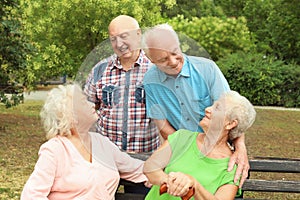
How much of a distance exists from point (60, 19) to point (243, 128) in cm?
1010

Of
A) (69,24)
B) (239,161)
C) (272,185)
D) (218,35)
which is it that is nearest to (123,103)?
(239,161)

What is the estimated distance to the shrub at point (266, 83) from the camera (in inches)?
796

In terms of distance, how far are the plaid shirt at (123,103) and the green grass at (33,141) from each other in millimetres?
3693

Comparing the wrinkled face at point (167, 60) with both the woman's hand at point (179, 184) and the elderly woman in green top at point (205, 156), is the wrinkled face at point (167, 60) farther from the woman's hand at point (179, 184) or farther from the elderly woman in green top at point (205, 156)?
the woman's hand at point (179, 184)

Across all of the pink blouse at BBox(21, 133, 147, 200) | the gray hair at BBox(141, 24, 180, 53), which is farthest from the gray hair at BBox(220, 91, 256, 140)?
the pink blouse at BBox(21, 133, 147, 200)

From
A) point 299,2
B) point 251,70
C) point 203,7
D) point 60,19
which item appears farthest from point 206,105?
point 203,7

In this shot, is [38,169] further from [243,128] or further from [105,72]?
[243,128]

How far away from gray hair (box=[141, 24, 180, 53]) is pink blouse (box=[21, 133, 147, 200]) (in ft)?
2.31

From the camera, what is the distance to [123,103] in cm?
Result: 317

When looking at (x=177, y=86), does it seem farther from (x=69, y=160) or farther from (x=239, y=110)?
(x=69, y=160)

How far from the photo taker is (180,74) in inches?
119

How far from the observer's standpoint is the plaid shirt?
316cm

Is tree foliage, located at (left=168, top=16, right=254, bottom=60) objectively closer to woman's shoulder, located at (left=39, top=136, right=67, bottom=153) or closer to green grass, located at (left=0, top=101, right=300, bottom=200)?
green grass, located at (left=0, top=101, right=300, bottom=200)

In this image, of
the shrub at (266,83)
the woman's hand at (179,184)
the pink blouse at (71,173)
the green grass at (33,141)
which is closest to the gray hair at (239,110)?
the woman's hand at (179,184)
